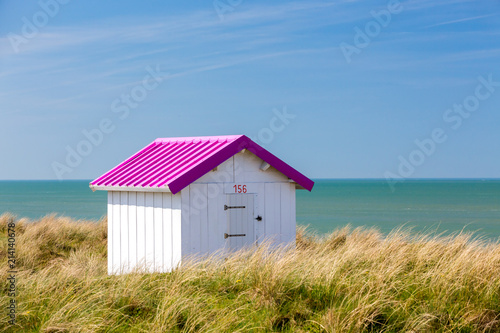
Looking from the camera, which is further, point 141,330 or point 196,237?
point 196,237

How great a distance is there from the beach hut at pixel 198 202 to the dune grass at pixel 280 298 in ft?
6.67

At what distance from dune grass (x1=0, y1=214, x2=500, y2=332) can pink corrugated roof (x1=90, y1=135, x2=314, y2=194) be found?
94.0 inches

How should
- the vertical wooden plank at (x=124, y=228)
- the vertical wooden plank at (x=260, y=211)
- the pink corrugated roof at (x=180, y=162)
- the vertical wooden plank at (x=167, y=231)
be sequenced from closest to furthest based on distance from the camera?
the pink corrugated roof at (x=180, y=162)
the vertical wooden plank at (x=167, y=231)
the vertical wooden plank at (x=260, y=211)
the vertical wooden plank at (x=124, y=228)

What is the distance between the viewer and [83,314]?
7.05 metres

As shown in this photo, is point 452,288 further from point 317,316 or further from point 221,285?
point 221,285

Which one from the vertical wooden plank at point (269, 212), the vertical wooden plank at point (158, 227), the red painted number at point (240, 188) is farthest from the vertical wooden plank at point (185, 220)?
the vertical wooden plank at point (269, 212)

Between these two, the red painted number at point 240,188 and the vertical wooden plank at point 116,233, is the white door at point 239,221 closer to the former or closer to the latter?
the red painted number at point 240,188

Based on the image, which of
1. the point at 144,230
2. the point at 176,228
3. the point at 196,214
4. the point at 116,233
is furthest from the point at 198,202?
the point at 116,233

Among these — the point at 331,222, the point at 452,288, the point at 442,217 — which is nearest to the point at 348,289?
the point at 452,288

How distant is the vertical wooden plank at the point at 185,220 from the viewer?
11.1 meters

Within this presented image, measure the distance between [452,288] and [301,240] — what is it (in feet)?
26.9

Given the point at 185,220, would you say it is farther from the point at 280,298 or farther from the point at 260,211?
the point at 280,298

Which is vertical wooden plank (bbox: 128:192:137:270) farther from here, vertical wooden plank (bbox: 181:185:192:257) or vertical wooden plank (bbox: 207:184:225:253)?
vertical wooden plank (bbox: 207:184:225:253)

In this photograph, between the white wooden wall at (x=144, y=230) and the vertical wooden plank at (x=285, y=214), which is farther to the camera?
the vertical wooden plank at (x=285, y=214)
